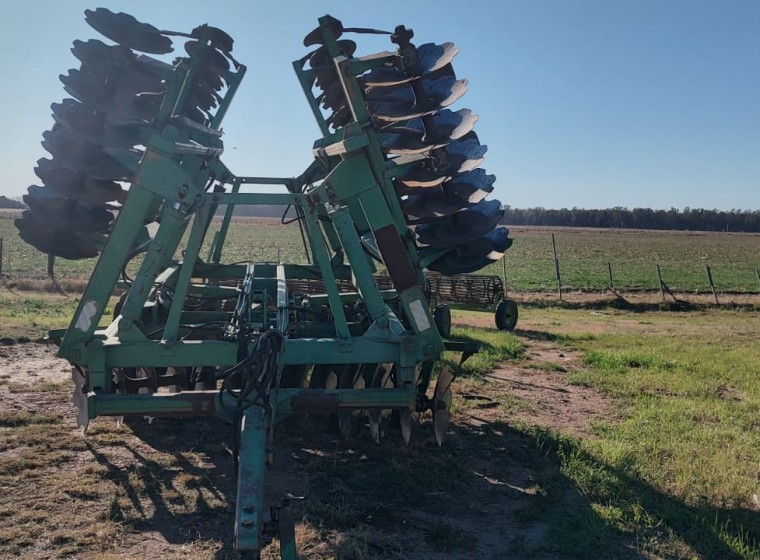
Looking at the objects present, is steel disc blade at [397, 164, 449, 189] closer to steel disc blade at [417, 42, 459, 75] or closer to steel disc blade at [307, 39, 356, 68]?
steel disc blade at [417, 42, 459, 75]

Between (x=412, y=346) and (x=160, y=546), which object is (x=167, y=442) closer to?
(x=160, y=546)

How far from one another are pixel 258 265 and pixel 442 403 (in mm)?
3152

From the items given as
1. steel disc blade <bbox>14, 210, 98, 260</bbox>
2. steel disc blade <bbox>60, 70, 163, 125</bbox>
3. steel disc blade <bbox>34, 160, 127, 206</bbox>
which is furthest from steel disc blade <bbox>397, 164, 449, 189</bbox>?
steel disc blade <bbox>14, 210, 98, 260</bbox>

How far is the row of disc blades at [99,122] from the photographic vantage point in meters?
7.05

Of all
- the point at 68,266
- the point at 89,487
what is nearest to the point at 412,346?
the point at 89,487

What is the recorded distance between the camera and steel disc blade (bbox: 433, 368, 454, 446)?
5.30 metres

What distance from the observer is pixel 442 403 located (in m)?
5.29

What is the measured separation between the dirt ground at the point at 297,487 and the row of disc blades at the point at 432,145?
5.74ft

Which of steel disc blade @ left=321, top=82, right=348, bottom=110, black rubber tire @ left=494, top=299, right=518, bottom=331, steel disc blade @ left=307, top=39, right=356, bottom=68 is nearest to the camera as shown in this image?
steel disc blade @ left=307, top=39, right=356, bottom=68

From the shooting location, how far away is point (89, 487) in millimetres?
4621

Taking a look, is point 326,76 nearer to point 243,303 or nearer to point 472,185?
point 472,185

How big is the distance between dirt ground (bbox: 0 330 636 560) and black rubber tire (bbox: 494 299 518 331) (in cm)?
Result: 654

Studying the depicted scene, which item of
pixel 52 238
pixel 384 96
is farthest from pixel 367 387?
pixel 52 238

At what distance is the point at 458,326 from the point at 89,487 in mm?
9452
